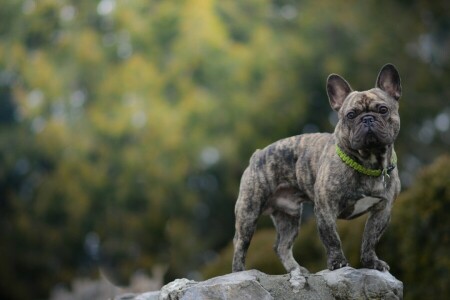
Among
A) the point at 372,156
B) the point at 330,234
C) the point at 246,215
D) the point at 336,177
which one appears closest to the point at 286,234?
the point at 246,215

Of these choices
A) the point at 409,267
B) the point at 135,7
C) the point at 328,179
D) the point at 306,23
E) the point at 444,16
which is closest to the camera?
the point at 328,179

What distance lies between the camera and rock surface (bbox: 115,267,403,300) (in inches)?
267

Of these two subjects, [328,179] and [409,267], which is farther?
[409,267]

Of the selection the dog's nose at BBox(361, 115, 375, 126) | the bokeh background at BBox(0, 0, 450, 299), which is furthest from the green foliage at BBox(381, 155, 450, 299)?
the bokeh background at BBox(0, 0, 450, 299)

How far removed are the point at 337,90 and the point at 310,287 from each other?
180 centimetres

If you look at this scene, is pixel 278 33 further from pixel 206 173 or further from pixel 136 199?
pixel 136 199

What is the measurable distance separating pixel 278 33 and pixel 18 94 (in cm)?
862

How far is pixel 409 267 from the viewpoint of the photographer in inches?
415

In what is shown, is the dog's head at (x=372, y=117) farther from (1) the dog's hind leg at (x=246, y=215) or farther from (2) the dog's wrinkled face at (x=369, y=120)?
(1) the dog's hind leg at (x=246, y=215)

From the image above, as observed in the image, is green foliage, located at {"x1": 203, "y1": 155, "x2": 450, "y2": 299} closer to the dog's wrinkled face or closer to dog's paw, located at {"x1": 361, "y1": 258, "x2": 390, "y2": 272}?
dog's paw, located at {"x1": 361, "y1": 258, "x2": 390, "y2": 272}

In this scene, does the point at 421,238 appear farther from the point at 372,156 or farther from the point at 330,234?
the point at 372,156

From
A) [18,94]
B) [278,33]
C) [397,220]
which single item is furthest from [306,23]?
[397,220]

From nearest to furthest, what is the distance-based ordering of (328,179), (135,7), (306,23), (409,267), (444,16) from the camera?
(328,179) < (409,267) < (444,16) < (306,23) < (135,7)

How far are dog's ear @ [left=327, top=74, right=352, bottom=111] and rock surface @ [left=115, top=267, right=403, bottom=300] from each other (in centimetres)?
148
